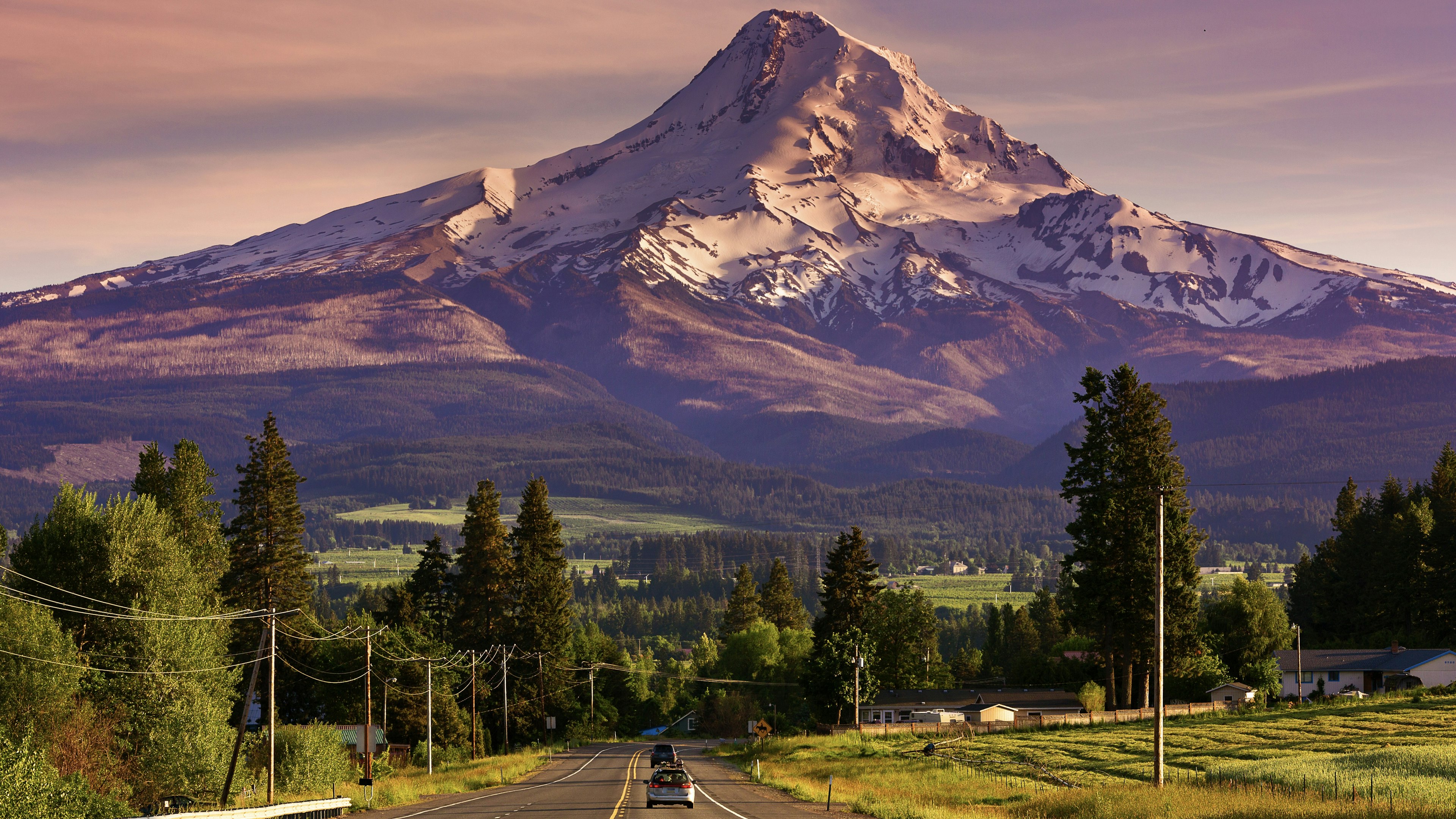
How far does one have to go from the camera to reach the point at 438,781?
81.2 m

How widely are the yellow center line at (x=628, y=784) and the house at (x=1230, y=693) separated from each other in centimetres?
4399

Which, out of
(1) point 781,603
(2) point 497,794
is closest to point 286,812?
(2) point 497,794

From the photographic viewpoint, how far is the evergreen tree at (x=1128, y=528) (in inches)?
3344

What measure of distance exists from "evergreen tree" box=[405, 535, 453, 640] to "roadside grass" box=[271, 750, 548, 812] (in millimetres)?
15007

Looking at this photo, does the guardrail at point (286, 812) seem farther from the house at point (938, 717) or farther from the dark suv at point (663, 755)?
the house at point (938, 717)

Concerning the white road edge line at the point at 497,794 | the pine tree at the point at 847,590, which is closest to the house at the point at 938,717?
the pine tree at the point at 847,590

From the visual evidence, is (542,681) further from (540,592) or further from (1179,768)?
(1179,768)

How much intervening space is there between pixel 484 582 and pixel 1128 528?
5223 cm

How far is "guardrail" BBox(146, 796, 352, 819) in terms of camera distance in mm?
46875

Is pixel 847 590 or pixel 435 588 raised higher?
pixel 847 590

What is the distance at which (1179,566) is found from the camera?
86.1 meters

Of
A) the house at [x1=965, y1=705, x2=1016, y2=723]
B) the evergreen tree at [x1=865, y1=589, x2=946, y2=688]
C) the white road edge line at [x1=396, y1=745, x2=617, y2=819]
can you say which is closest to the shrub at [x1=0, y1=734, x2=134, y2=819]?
the white road edge line at [x1=396, y1=745, x2=617, y2=819]

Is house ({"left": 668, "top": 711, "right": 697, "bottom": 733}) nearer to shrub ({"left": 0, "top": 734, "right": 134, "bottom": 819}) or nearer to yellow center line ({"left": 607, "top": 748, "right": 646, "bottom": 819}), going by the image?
yellow center line ({"left": 607, "top": 748, "right": 646, "bottom": 819})

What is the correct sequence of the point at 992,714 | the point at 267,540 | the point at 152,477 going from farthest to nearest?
the point at 992,714 → the point at 267,540 → the point at 152,477
